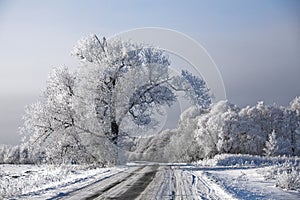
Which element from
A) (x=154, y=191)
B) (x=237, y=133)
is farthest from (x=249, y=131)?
(x=154, y=191)

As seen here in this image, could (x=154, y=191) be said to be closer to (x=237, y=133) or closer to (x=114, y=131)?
(x=114, y=131)

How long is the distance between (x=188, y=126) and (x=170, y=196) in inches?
3132

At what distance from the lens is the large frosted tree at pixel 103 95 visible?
33.4m

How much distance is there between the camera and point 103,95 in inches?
1359

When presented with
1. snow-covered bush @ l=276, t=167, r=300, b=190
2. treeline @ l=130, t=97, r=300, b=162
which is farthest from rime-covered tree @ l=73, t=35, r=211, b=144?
treeline @ l=130, t=97, r=300, b=162

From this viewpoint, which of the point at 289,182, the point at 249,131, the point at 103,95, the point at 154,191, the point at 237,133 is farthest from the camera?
the point at 249,131

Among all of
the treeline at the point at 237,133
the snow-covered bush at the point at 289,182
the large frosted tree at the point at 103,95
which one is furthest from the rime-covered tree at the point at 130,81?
the treeline at the point at 237,133

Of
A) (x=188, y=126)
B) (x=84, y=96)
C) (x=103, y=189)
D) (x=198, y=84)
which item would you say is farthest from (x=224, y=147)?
(x=103, y=189)

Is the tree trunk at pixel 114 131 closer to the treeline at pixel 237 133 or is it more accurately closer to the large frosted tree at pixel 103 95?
the large frosted tree at pixel 103 95

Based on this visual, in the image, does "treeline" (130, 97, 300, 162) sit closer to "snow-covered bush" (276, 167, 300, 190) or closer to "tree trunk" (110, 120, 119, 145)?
"tree trunk" (110, 120, 119, 145)

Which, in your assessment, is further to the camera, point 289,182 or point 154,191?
point 289,182

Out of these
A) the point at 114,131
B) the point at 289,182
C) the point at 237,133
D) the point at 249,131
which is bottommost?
the point at 289,182

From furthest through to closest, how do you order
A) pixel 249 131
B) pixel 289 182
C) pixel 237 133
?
pixel 249 131, pixel 237 133, pixel 289 182

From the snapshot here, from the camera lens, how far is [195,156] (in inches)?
3423
